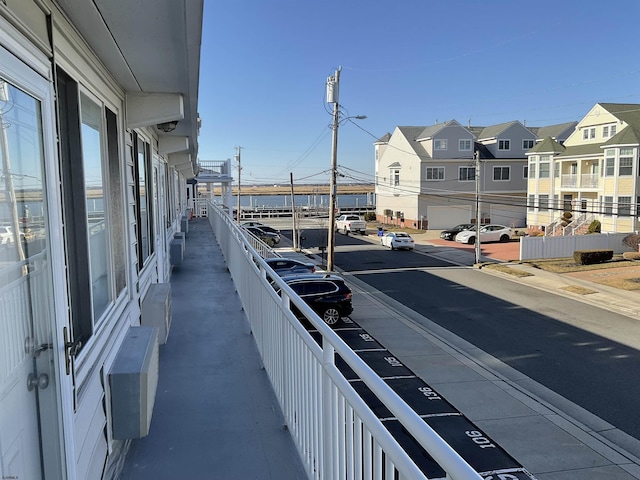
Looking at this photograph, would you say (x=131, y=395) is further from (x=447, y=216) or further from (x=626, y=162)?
(x=447, y=216)

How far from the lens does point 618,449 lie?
8.42 m

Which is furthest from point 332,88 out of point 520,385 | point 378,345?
point 520,385

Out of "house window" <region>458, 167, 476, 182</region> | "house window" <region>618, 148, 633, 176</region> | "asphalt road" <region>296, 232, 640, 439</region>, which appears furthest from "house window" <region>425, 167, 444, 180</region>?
"asphalt road" <region>296, 232, 640, 439</region>

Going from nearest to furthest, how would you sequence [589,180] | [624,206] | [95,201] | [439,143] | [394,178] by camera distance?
[95,201] < [624,206] < [589,180] < [439,143] < [394,178]

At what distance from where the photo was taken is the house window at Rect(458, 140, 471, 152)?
150 feet

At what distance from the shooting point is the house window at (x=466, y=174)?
4594 centimetres

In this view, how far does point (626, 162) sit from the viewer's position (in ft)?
108

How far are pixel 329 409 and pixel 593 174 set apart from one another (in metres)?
40.8

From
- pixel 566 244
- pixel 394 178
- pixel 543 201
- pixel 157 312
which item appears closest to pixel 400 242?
pixel 566 244

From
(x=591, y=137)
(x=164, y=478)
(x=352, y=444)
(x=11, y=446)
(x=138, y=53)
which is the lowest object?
(x=164, y=478)

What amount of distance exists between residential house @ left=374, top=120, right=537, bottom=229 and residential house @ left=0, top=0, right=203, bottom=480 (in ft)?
137

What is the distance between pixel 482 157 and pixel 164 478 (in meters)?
47.3

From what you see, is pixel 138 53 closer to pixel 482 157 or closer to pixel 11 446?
pixel 11 446

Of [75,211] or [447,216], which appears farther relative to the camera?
[447,216]
